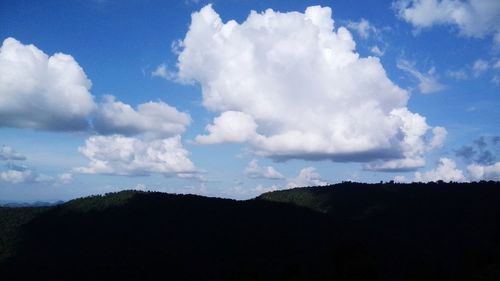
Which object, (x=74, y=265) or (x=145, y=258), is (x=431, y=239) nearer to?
(x=145, y=258)

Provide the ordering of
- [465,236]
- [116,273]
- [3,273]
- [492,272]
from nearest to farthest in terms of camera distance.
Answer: [492,272] → [3,273] → [116,273] → [465,236]

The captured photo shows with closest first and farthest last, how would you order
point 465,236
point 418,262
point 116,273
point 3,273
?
point 418,262 < point 3,273 < point 116,273 < point 465,236

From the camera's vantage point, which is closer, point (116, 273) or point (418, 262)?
point (418, 262)

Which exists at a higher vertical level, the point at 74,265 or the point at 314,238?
the point at 314,238

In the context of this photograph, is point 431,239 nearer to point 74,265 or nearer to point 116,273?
point 116,273

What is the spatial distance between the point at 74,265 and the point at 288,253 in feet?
302

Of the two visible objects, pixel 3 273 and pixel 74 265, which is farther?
pixel 74 265

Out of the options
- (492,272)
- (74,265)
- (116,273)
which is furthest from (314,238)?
(492,272)

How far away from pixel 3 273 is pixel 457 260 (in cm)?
17462

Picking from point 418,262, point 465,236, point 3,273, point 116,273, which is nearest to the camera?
point 418,262

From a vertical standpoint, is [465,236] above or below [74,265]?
above

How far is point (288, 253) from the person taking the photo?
18612 centimetres

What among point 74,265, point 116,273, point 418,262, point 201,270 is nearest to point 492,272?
point 418,262

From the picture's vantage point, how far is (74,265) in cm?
18200
